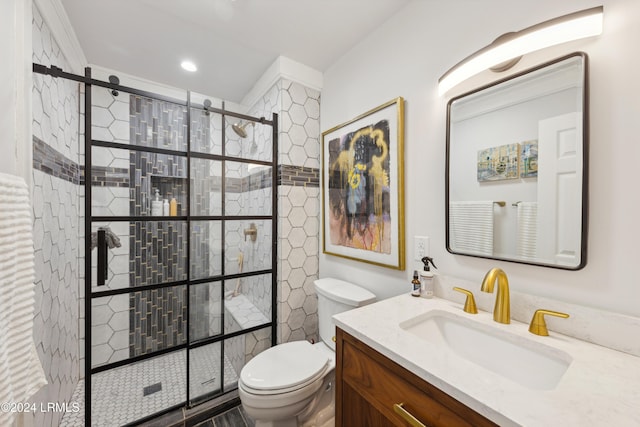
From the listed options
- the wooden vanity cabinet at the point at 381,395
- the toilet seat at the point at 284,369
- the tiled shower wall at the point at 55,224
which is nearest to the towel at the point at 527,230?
the wooden vanity cabinet at the point at 381,395

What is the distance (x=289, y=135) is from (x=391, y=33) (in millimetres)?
876

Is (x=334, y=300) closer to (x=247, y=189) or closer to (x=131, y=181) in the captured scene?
(x=247, y=189)

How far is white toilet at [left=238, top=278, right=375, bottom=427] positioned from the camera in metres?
1.11

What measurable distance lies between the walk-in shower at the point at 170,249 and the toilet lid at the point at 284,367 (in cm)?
43

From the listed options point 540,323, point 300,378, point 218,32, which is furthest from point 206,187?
point 540,323

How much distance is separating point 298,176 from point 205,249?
81cm

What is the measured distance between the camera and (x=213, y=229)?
155 centimetres

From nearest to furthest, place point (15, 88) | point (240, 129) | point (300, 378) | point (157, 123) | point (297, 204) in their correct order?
point (15, 88) → point (300, 378) → point (157, 123) → point (240, 129) → point (297, 204)

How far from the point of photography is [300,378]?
1163 millimetres

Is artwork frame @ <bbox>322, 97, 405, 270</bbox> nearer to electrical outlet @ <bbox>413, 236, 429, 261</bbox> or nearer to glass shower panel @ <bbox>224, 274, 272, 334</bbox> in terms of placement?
electrical outlet @ <bbox>413, 236, 429, 261</bbox>

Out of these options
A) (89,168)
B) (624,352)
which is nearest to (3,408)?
(89,168)

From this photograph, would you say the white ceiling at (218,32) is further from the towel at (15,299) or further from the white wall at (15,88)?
the towel at (15,299)

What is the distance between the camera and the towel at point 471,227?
986 mm

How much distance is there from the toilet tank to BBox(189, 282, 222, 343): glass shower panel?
0.65 metres
